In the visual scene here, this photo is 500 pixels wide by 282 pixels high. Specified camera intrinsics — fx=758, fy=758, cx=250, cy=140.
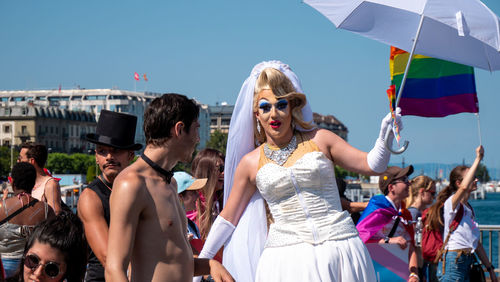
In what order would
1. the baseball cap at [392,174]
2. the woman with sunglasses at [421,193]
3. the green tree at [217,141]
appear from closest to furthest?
the baseball cap at [392,174], the woman with sunglasses at [421,193], the green tree at [217,141]

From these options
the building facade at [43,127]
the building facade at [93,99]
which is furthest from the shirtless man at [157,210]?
the building facade at [93,99]

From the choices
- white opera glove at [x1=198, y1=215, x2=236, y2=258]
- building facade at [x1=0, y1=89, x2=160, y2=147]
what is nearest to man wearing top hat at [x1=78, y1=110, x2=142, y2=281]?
white opera glove at [x1=198, y1=215, x2=236, y2=258]

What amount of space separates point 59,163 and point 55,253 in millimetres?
107374

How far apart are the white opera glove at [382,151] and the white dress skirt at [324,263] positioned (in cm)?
42

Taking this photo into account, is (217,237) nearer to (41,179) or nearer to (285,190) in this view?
(285,190)

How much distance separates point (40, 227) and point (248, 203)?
1.79 metres

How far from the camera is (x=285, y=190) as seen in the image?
4.23 m

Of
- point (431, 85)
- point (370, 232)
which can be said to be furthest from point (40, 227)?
point (370, 232)

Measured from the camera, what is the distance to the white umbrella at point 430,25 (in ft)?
14.4

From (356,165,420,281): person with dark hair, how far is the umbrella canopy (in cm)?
186

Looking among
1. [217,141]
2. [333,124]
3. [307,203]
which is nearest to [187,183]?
[307,203]

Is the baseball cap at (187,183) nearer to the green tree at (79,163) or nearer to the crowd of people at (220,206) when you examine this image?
the crowd of people at (220,206)

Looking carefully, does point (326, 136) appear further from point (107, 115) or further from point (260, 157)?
point (107, 115)

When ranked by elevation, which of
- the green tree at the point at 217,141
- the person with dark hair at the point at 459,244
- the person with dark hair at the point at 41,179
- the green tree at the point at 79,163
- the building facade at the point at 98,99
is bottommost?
the green tree at the point at 79,163
